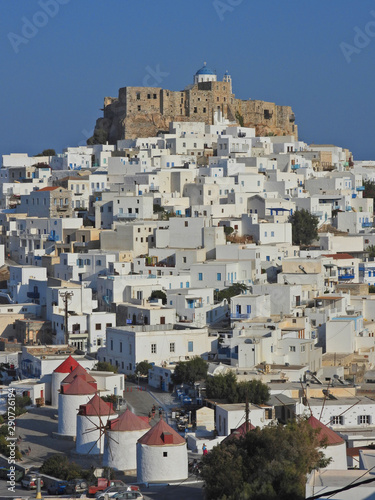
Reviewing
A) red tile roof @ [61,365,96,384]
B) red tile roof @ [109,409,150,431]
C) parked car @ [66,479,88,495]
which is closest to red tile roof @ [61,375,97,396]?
red tile roof @ [61,365,96,384]

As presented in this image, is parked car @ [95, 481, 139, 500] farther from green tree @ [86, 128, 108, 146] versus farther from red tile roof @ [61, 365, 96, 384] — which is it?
green tree @ [86, 128, 108, 146]

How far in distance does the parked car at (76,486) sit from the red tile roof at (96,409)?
9.48 feet

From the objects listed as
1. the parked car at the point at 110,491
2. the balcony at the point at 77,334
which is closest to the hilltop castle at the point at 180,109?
the balcony at the point at 77,334

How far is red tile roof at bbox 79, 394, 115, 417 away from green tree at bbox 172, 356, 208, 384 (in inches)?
219

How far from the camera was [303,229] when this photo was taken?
50.2 metres

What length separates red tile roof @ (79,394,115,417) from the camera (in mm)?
27641

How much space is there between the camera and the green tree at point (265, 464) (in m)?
21.7

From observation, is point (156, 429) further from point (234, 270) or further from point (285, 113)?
point (285, 113)

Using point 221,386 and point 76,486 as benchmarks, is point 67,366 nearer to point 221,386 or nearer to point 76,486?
point 221,386

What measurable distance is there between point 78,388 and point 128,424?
127 inches

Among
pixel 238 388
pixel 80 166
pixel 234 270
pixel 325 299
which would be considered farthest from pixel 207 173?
pixel 238 388

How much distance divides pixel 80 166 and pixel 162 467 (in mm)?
37079

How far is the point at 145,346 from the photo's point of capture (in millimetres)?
35906

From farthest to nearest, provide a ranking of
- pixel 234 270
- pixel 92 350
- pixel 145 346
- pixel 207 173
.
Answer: pixel 207 173
pixel 234 270
pixel 92 350
pixel 145 346
